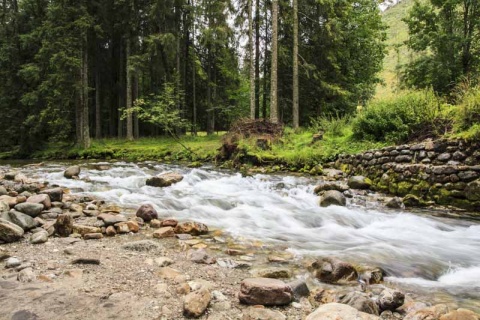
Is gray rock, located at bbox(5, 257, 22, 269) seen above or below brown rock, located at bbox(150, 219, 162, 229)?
above

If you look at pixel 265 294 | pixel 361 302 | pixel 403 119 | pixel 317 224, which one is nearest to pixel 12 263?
pixel 265 294

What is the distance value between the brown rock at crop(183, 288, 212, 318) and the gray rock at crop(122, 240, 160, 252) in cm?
169

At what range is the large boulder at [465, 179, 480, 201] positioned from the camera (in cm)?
723

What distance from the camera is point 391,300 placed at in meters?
3.21

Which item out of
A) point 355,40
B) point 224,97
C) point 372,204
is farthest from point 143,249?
point 224,97

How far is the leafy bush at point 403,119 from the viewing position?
32.7 ft

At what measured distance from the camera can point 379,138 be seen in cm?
1174

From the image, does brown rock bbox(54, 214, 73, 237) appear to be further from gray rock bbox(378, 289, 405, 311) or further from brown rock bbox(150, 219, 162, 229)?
gray rock bbox(378, 289, 405, 311)

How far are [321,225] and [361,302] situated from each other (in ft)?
11.6

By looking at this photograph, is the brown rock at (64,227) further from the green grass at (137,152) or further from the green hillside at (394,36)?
the green hillside at (394,36)

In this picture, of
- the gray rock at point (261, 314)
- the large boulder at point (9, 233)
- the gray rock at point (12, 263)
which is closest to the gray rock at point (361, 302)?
the gray rock at point (261, 314)

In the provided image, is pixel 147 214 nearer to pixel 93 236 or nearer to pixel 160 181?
pixel 93 236

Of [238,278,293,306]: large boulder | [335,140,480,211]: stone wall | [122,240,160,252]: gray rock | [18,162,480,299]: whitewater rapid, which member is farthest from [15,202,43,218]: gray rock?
[335,140,480,211]: stone wall

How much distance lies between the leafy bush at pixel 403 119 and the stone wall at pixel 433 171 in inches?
44.7
